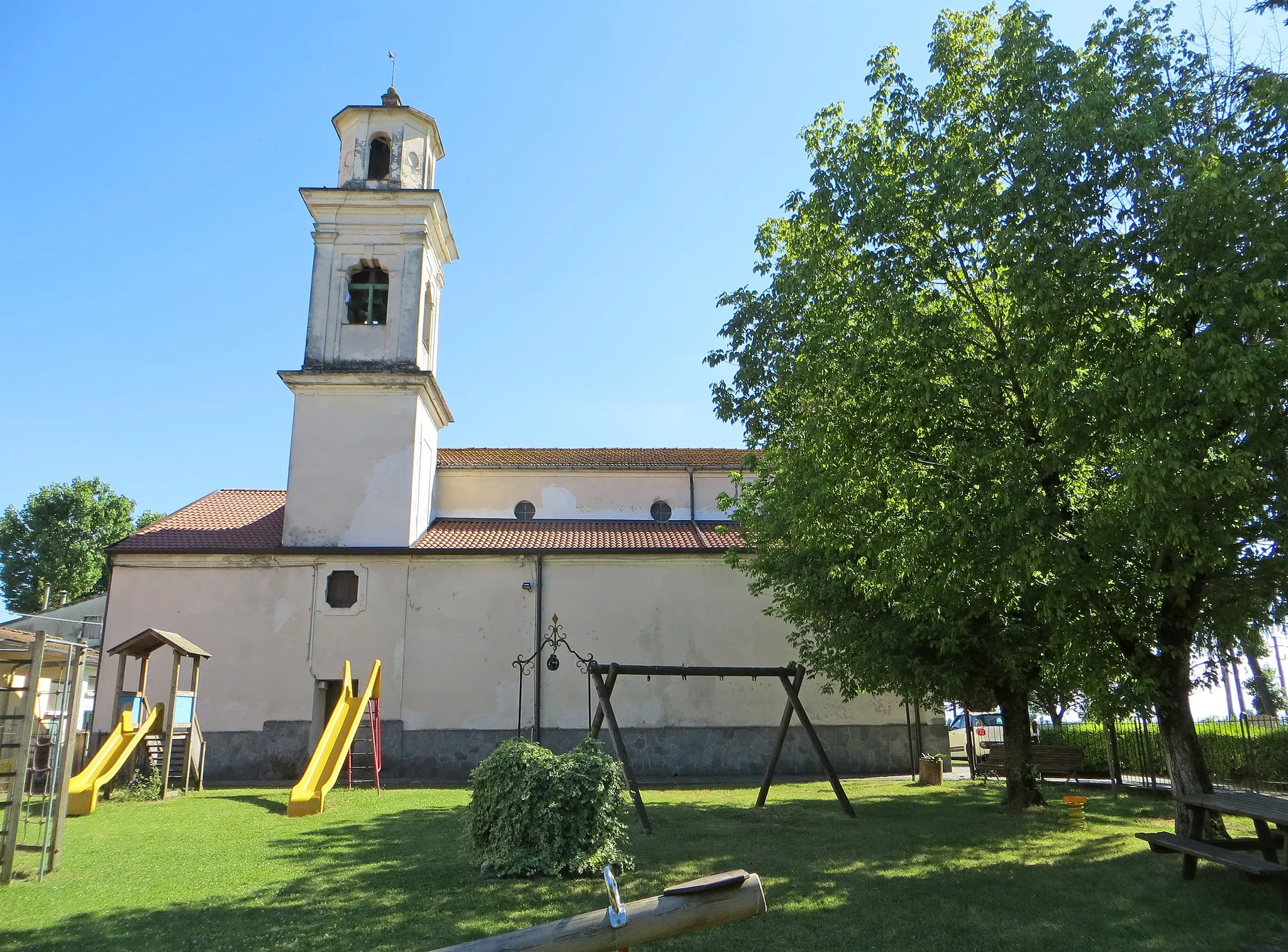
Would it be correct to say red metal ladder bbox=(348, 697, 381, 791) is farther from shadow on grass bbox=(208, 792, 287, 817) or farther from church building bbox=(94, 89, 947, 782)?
shadow on grass bbox=(208, 792, 287, 817)

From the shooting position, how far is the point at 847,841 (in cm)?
1049

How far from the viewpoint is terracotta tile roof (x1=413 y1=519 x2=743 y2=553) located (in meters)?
22.8

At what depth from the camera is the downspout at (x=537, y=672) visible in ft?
70.1

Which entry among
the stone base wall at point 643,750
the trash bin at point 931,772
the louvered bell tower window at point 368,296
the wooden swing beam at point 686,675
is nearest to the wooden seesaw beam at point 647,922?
the wooden swing beam at point 686,675

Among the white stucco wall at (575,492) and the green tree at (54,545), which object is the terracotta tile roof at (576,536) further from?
the green tree at (54,545)

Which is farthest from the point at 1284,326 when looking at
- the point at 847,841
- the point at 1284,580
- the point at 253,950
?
the point at 253,950

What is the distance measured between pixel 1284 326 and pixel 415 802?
1389 cm

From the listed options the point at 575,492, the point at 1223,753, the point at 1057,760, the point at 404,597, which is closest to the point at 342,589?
the point at 404,597

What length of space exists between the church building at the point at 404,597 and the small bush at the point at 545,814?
42.2 ft

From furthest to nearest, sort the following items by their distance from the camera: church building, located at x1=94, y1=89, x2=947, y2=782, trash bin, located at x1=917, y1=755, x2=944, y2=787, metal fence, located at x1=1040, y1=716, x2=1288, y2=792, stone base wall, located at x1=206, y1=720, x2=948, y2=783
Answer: church building, located at x1=94, y1=89, x2=947, y2=782, stone base wall, located at x1=206, y1=720, x2=948, y2=783, trash bin, located at x1=917, y1=755, x2=944, y2=787, metal fence, located at x1=1040, y1=716, x2=1288, y2=792

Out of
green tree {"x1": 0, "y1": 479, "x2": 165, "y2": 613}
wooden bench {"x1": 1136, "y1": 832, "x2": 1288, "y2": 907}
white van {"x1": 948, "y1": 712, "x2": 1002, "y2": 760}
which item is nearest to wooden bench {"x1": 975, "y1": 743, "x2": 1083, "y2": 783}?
white van {"x1": 948, "y1": 712, "x2": 1002, "y2": 760}

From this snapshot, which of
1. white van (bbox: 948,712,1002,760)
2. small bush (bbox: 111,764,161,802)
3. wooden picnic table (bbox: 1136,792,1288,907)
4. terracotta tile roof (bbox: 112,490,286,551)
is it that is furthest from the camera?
white van (bbox: 948,712,1002,760)

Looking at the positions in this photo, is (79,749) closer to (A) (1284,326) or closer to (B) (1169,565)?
(B) (1169,565)

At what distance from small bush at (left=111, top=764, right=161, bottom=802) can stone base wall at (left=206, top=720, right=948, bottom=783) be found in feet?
13.4
